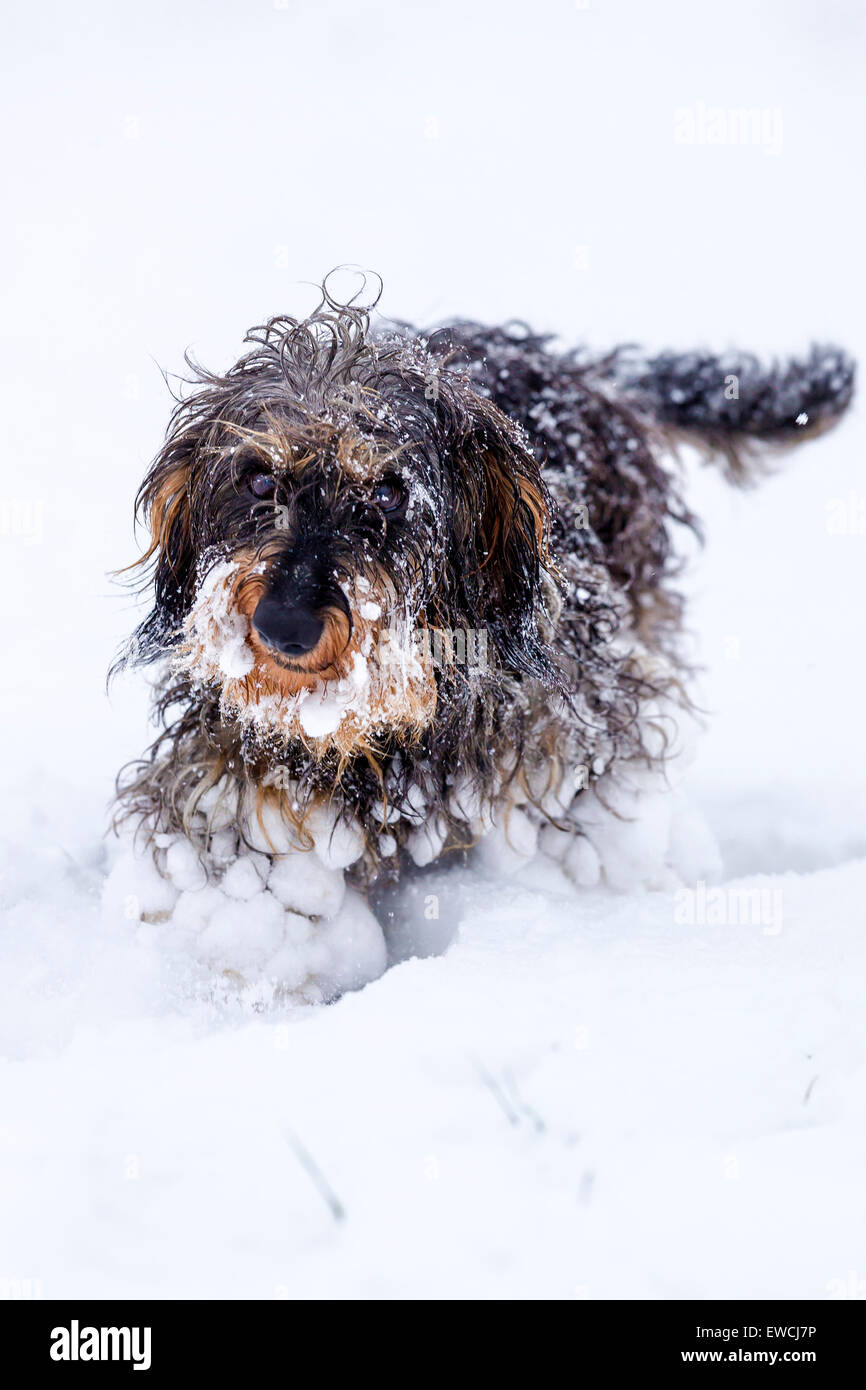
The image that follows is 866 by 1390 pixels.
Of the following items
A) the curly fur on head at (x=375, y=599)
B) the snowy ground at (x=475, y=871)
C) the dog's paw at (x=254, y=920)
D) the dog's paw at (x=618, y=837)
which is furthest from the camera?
the dog's paw at (x=618, y=837)

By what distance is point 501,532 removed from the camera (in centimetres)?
231

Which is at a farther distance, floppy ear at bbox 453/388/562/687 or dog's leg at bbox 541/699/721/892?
dog's leg at bbox 541/699/721/892

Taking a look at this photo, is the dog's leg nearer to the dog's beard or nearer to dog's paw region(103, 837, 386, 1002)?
dog's paw region(103, 837, 386, 1002)

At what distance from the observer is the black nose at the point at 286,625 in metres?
1.86

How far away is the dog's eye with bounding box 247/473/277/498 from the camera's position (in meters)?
2.03

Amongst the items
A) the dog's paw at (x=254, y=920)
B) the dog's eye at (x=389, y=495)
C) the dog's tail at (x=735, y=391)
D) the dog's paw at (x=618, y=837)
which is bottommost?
the dog's paw at (x=254, y=920)

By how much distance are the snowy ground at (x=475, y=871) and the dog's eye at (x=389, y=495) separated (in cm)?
97

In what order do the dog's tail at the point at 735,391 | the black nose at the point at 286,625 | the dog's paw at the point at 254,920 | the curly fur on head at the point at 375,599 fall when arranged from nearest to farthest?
the black nose at the point at 286,625 < the curly fur on head at the point at 375,599 < the dog's paw at the point at 254,920 < the dog's tail at the point at 735,391

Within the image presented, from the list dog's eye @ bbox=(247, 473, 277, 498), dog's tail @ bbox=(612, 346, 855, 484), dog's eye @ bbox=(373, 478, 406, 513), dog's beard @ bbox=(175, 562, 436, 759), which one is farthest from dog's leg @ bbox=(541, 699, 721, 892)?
dog's tail @ bbox=(612, 346, 855, 484)

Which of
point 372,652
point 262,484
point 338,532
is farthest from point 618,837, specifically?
point 262,484

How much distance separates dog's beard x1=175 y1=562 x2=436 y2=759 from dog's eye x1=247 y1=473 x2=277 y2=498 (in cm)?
16

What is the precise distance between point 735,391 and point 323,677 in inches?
102

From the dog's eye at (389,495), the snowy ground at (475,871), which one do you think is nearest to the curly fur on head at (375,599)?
the dog's eye at (389,495)

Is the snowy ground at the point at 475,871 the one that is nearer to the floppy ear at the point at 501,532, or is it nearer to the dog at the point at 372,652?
the dog at the point at 372,652
